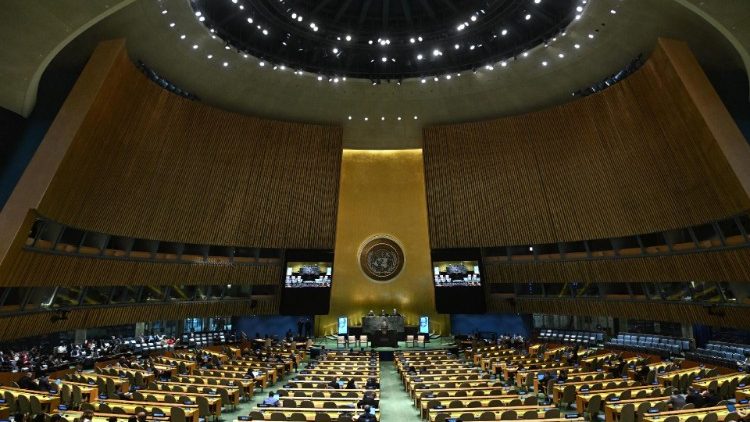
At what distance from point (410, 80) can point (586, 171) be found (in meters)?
9.15

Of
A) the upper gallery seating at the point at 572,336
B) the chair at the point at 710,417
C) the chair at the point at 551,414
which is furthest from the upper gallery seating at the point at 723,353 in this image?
the chair at the point at 551,414

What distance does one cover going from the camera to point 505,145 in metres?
25.3

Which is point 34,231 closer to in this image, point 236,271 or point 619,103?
point 236,271

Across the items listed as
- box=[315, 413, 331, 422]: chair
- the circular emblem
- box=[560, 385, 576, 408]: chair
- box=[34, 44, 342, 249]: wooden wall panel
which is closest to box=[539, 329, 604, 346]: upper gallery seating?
the circular emblem

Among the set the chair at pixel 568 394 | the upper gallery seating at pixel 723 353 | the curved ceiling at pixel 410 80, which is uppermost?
the curved ceiling at pixel 410 80

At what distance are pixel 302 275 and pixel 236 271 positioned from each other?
348 centimetres

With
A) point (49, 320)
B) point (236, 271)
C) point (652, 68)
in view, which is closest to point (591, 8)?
point (652, 68)

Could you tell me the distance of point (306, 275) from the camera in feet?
89.2

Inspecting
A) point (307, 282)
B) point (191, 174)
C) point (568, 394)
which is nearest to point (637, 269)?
point (568, 394)

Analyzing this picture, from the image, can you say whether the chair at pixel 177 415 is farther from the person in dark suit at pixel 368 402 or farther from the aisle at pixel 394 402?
the aisle at pixel 394 402

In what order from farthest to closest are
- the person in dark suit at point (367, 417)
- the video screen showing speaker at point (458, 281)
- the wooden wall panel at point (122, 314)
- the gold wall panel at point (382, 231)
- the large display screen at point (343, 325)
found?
the gold wall panel at point (382, 231) < the large display screen at point (343, 325) < the video screen showing speaker at point (458, 281) < the wooden wall panel at point (122, 314) < the person in dark suit at point (367, 417)

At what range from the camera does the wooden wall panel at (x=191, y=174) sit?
17672 mm

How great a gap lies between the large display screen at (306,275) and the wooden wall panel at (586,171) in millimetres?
6091

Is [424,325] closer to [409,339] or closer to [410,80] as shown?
[409,339]
